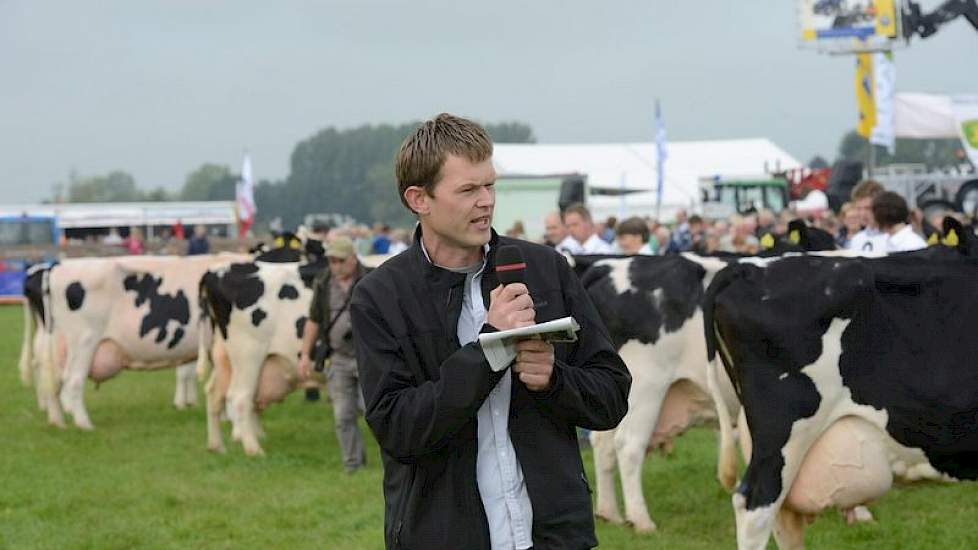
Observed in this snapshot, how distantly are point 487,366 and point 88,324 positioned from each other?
12290mm

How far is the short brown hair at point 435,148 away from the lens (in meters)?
3.38

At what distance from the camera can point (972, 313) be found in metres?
6.40

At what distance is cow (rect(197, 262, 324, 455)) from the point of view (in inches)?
496

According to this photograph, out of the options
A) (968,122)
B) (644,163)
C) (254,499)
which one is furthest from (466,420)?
(644,163)

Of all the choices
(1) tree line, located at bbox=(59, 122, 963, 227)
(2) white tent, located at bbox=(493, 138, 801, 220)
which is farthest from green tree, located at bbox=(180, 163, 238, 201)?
(2) white tent, located at bbox=(493, 138, 801, 220)

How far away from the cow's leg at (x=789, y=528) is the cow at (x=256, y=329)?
6.88 m

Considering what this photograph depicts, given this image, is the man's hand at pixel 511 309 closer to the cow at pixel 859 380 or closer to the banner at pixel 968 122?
the cow at pixel 859 380

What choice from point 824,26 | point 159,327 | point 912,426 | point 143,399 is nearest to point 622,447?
point 912,426

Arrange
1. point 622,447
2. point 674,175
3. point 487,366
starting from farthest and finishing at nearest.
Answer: point 674,175
point 622,447
point 487,366

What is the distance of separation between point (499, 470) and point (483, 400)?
229 millimetres

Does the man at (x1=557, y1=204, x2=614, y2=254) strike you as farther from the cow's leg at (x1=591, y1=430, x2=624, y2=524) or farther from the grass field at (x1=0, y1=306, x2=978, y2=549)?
the cow's leg at (x1=591, y1=430, x2=624, y2=524)

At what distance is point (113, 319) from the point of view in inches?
578

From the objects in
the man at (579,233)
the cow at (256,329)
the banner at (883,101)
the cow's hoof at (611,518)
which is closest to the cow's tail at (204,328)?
the cow at (256,329)

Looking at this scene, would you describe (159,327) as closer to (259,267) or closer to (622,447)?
(259,267)
